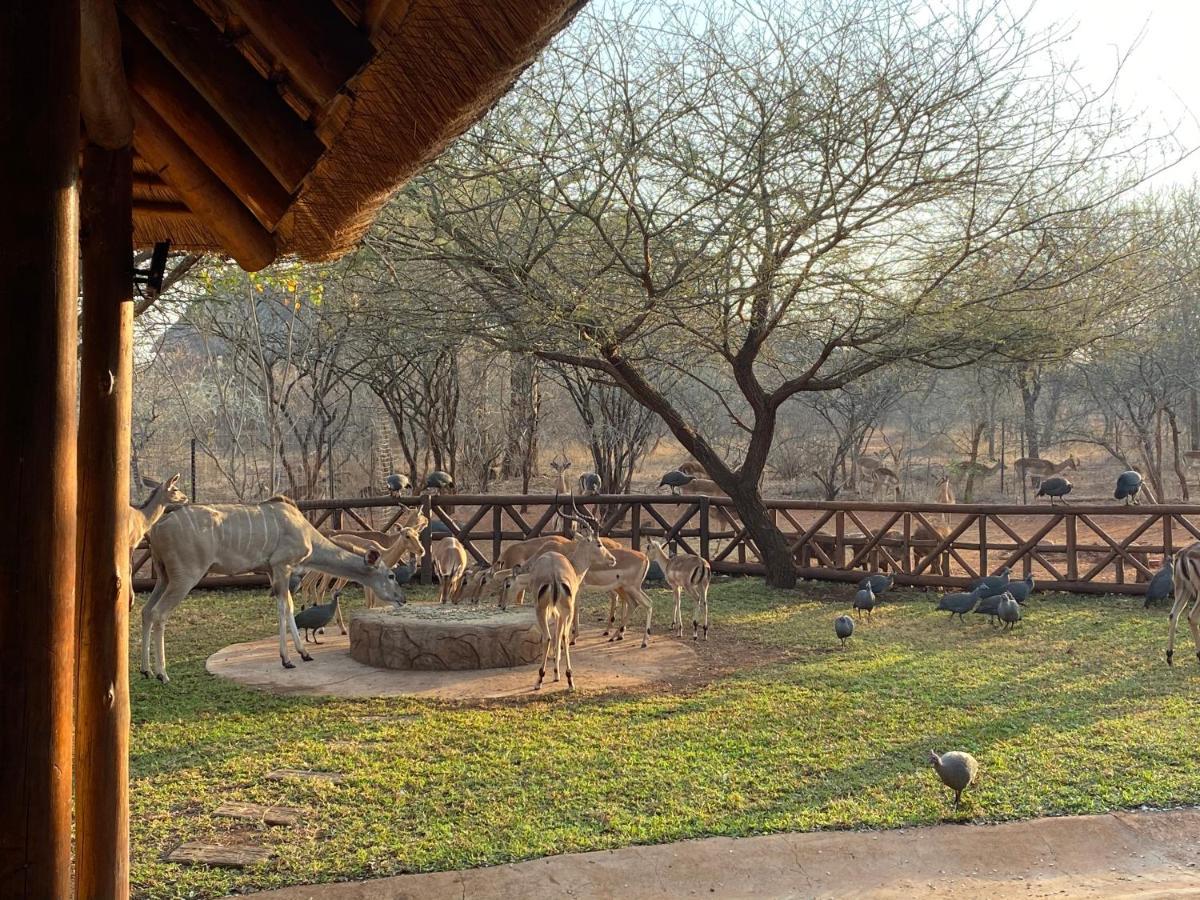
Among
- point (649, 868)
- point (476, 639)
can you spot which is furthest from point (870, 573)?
point (649, 868)

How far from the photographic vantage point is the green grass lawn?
5.04 meters

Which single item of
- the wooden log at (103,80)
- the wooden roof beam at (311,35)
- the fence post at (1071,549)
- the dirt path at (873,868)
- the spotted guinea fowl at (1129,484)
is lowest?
the dirt path at (873,868)

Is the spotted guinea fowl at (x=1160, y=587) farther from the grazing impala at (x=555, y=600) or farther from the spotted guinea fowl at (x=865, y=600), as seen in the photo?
the grazing impala at (x=555, y=600)

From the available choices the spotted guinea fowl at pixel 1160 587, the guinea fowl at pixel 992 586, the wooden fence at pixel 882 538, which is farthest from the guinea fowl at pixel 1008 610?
the wooden fence at pixel 882 538

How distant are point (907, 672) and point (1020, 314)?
5.52 m

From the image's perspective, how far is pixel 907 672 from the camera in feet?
28.6

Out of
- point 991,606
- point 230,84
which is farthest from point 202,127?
point 991,606

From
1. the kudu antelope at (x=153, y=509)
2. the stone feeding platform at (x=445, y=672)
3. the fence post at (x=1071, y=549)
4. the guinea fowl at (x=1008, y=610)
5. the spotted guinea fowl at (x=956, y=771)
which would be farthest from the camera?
the fence post at (x=1071, y=549)

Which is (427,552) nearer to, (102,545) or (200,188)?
(200,188)

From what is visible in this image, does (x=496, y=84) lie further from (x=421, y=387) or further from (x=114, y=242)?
(x=421, y=387)

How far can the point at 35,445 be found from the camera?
216 centimetres

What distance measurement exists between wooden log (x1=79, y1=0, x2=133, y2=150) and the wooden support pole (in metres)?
0.34

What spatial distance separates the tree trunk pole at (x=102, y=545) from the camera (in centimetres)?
328

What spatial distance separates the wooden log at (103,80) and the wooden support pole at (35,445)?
337 millimetres
